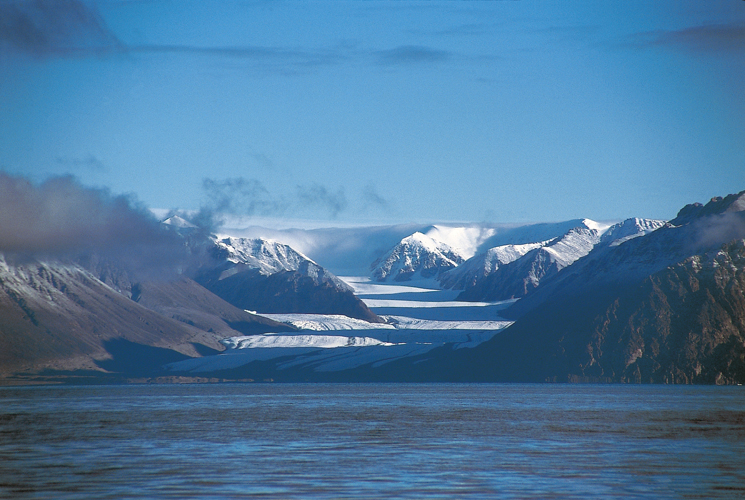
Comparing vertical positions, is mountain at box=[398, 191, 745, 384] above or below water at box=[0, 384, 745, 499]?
above

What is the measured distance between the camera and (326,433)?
5444cm

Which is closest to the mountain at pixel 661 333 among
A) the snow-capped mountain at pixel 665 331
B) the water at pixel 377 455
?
the snow-capped mountain at pixel 665 331

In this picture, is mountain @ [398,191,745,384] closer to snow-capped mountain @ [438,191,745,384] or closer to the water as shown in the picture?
snow-capped mountain @ [438,191,745,384]

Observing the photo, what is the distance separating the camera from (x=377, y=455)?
4197 cm

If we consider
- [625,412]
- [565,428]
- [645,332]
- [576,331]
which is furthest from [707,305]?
[565,428]

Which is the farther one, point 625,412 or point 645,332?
point 645,332

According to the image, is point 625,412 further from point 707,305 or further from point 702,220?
point 702,220

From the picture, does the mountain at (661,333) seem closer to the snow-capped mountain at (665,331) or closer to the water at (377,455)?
the snow-capped mountain at (665,331)

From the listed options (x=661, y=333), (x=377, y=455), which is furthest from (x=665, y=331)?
(x=377, y=455)

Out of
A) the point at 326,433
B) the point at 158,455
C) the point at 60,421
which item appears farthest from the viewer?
the point at 60,421

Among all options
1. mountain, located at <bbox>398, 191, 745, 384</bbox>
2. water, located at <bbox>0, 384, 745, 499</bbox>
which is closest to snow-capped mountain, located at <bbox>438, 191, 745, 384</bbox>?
mountain, located at <bbox>398, 191, 745, 384</bbox>

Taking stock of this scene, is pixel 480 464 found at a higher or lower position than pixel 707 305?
lower

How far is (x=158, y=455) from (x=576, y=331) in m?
155

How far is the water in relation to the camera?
105 ft
